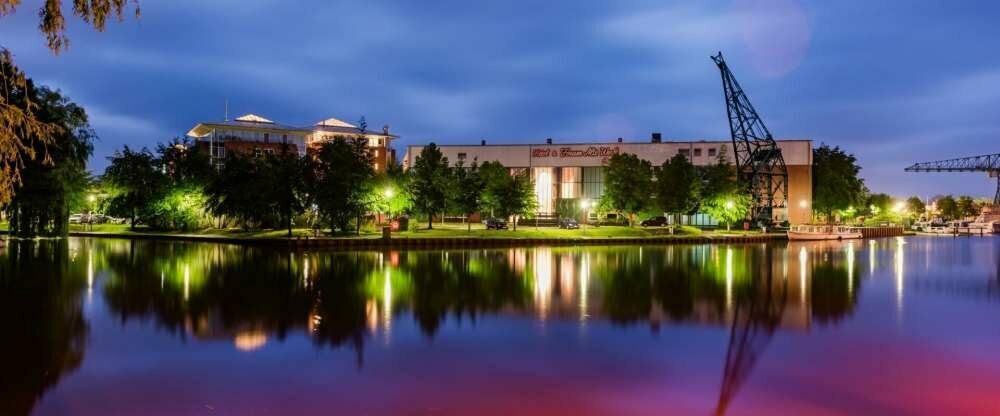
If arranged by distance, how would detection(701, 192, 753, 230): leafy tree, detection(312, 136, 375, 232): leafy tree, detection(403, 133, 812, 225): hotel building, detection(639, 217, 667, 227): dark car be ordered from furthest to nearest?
detection(403, 133, 812, 225): hotel building
detection(701, 192, 753, 230): leafy tree
detection(639, 217, 667, 227): dark car
detection(312, 136, 375, 232): leafy tree

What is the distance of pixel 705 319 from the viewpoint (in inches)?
805

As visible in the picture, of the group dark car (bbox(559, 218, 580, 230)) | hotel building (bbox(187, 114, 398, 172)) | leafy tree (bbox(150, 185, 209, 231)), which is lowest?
dark car (bbox(559, 218, 580, 230))

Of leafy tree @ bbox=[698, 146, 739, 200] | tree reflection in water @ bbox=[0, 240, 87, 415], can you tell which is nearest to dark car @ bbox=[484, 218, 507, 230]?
leafy tree @ bbox=[698, 146, 739, 200]

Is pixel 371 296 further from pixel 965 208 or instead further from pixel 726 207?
pixel 965 208

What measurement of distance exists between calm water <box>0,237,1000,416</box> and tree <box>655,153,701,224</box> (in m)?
44.2

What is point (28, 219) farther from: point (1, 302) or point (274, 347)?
point (274, 347)

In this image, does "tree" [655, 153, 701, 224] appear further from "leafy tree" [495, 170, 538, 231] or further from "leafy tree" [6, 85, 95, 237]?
"leafy tree" [6, 85, 95, 237]

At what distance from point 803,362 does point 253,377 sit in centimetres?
1109

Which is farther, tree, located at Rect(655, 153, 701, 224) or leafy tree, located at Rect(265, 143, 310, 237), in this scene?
tree, located at Rect(655, 153, 701, 224)

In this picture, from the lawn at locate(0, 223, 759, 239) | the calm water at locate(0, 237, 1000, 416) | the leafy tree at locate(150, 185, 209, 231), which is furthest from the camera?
the leafy tree at locate(150, 185, 209, 231)

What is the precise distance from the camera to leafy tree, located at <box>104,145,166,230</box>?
7200cm

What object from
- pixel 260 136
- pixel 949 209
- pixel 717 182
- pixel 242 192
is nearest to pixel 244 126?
pixel 260 136

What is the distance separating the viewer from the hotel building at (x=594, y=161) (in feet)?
309

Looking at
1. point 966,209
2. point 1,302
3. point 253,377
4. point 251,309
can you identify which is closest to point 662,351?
point 253,377
